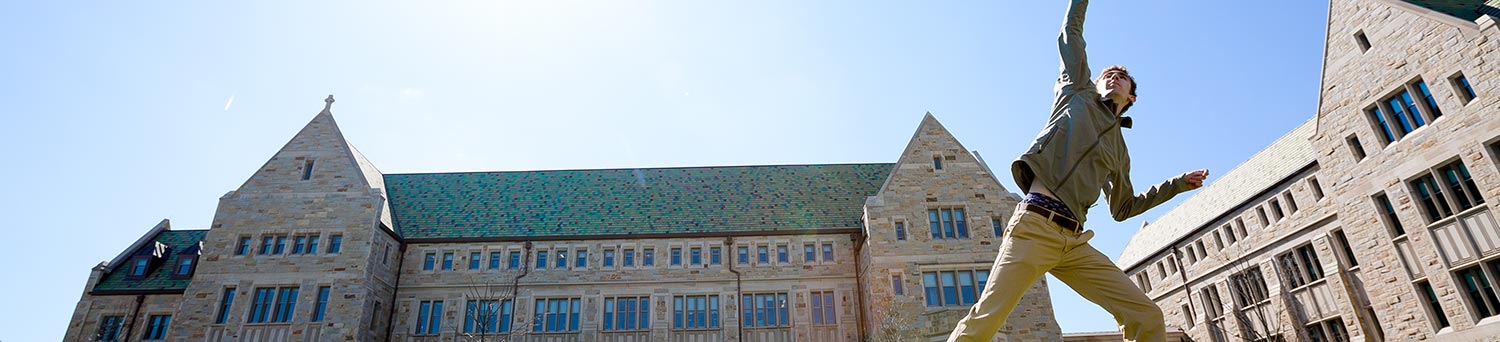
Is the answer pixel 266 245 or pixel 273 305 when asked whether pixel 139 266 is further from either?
pixel 273 305

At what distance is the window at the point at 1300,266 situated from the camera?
112 feet

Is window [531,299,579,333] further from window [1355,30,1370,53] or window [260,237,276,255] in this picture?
window [1355,30,1370,53]

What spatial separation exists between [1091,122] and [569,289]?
92.5 ft

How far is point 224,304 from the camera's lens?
91.2ft

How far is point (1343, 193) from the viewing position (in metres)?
27.3

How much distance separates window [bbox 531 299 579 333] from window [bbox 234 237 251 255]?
11.0 m

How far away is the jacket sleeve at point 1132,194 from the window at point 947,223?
25.1 m

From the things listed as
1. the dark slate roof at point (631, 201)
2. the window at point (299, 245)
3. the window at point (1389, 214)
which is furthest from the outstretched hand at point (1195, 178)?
the window at point (299, 245)

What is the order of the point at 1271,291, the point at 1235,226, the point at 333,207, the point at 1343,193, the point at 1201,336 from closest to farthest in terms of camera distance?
the point at 1343,193
the point at 333,207
the point at 1271,291
the point at 1235,226
the point at 1201,336

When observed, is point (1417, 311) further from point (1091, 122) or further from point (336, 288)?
point (336, 288)

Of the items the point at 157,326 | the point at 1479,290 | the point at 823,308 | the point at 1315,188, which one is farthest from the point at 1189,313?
the point at 157,326

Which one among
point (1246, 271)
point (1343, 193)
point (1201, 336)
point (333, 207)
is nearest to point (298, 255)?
point (333, 207)

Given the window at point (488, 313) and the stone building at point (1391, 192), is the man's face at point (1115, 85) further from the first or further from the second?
the window at point (488, 313)

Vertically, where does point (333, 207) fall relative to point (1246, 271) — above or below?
above
